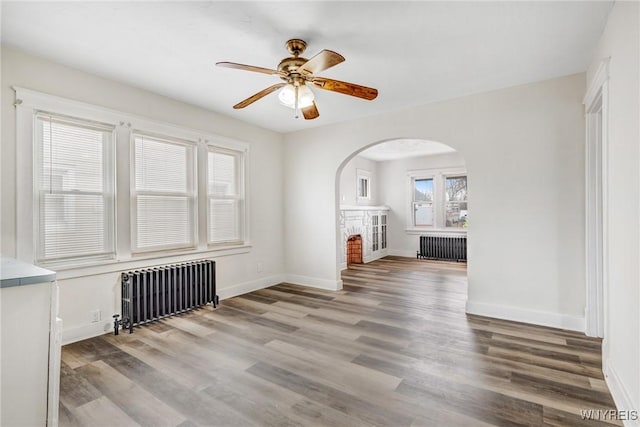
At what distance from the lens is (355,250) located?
7484 millimetres

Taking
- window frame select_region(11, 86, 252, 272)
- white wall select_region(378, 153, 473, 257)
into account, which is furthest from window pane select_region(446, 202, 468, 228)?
window frame select_region(11, 86, 252, 272)

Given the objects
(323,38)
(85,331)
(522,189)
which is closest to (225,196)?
(85,331)

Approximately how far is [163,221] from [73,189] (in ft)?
3.23

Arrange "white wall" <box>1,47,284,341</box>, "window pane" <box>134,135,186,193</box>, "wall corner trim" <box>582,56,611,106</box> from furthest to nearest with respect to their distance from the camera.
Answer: "window pane" <box>134,135,186,193</box>, "white wall" <box>1,47,284,341</box>, "wall corner trim" <box>582,56,611,106</box>

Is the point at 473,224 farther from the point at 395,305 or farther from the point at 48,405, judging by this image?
the point at 48,405

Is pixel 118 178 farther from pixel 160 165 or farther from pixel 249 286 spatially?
pixel 249 286

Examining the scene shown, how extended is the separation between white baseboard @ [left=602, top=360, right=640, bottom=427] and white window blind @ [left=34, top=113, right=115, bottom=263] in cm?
438

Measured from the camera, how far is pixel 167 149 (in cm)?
381

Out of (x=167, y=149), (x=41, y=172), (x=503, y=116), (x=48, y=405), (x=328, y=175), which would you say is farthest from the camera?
(x=328, y=175)

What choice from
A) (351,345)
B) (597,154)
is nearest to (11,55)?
(351,345)

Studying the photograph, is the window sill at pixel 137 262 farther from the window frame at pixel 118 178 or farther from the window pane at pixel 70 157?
the window pane at pixel 70 157

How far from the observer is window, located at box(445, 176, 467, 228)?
772 centimetres

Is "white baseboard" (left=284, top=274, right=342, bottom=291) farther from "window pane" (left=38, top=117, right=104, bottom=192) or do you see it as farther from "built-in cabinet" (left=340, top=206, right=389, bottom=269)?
"window pane" (left=38, top=117, right=104, bottom=192)

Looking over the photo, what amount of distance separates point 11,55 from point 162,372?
3012 mm
